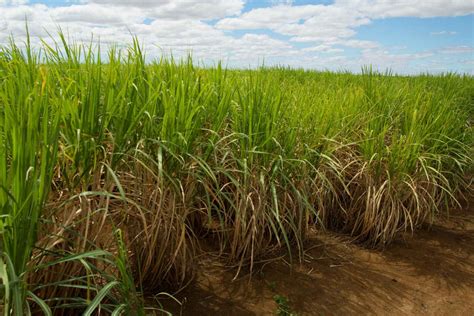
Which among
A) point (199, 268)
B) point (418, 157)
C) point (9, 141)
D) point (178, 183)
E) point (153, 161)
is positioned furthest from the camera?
point (418, 157)

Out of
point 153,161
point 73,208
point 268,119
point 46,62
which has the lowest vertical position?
point 73,208

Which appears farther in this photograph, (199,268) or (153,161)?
(199,268)

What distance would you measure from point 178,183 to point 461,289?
5.11 feet

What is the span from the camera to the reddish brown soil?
1.78 m

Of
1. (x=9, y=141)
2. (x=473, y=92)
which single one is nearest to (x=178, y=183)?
(x=9, y=141)

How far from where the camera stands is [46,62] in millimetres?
→ 2055

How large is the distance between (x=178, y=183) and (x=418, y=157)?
1.55 m

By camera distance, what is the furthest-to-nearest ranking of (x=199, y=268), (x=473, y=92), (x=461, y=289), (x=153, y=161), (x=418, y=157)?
(x=473, y=92)
(x=418, y=157)
(x=461, y=289)
(x=199, y=268)
(x=153, y=161)

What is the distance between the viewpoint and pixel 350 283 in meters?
2.04

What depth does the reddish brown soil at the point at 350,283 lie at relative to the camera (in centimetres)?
178

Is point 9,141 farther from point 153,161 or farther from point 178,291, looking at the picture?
point 178,291

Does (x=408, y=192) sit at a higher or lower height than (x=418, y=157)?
lower

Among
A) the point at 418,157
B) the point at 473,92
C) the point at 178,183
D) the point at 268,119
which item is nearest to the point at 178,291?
the point at 178,183

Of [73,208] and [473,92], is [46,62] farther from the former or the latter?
[473,92]
